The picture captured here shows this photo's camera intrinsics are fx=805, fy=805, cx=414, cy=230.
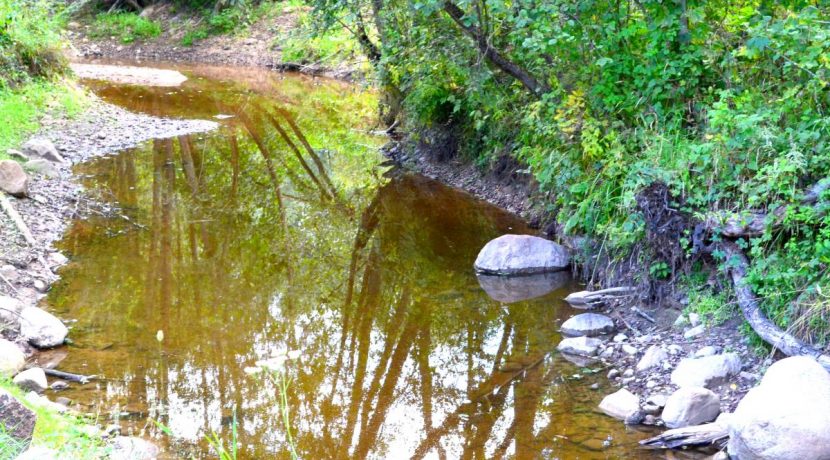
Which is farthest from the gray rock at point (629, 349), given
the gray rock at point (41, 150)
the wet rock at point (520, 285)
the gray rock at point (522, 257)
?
the gray rock at point (41, 150)

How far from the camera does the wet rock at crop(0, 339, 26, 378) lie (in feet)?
20.2

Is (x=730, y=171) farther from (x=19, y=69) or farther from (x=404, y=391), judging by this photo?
(x=19, y=69)

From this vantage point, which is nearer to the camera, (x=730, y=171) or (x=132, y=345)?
(x=730, y=171)

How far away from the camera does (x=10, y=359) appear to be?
6266 millimetres

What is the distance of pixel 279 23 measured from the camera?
28844mm

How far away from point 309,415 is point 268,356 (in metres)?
1.07

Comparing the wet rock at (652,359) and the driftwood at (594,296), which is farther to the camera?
the driftwood at (594,296)

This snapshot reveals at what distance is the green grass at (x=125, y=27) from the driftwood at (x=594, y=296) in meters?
27.0

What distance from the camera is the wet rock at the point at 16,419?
4.37m

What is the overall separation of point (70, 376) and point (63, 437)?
1606 mm

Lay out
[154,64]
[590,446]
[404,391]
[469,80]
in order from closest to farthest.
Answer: [590,446]
[404,391]
[469,80]
[154,64]

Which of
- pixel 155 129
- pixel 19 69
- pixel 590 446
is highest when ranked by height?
pixel 19 69

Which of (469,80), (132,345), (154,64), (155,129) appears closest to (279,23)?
(154,64)

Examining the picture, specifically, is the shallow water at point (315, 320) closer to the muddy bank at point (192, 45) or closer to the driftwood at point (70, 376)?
the driftwood at point (70, 376)
